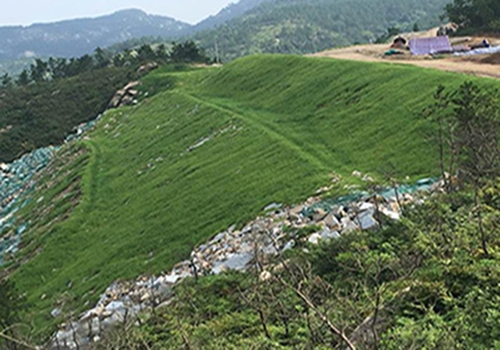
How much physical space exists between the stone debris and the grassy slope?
4.59 ft

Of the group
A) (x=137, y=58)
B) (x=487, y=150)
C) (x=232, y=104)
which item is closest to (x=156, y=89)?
(x=232, y=104)

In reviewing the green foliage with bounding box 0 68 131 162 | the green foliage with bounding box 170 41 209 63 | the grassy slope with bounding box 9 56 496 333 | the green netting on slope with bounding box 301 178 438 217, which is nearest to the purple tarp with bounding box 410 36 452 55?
the grassy slope with bounding box 9 56 496 333

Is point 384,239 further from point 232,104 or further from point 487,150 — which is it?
point 232,104

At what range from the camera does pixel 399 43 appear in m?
62.0

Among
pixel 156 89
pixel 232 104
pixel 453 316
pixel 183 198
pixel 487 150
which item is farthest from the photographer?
pixel 156 89

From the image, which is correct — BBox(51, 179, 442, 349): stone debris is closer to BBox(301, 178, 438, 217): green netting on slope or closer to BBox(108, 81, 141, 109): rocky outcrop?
BBox(301, 178, 438, 217): green netting on slope

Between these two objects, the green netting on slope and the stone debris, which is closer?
the stone debris

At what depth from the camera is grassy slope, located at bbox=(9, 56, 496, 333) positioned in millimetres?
23969

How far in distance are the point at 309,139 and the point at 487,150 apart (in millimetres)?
13887

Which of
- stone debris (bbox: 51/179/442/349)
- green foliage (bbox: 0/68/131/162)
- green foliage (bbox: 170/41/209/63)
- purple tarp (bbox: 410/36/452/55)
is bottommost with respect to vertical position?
green foliage (bbox: 0/68/131/162)

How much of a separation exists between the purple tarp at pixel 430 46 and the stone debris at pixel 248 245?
35.4 meters

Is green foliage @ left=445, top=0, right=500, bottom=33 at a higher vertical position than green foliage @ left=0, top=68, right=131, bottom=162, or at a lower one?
higher

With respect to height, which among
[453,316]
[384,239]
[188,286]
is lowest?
[188,286]

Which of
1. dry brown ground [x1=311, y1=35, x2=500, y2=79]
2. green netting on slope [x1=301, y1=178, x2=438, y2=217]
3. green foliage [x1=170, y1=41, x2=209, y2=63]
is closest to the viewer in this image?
green netting on slope [x1=301, y1=178, x2=438, y2=217]
